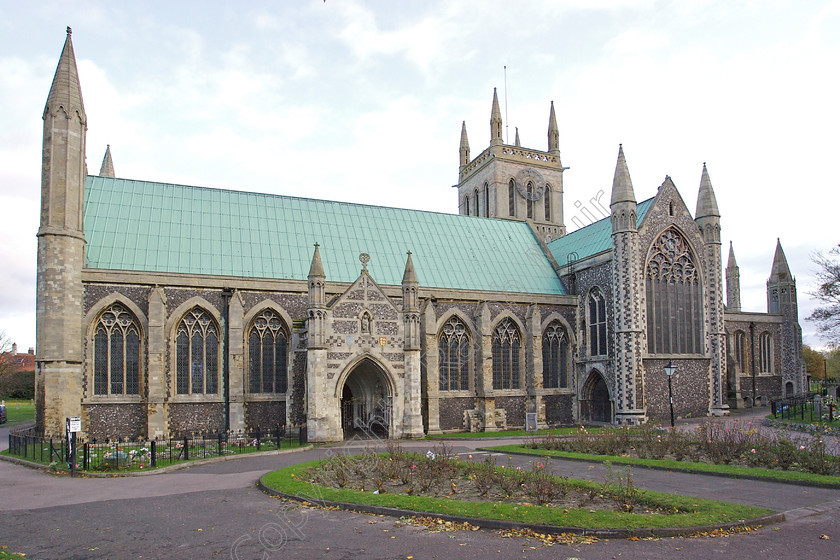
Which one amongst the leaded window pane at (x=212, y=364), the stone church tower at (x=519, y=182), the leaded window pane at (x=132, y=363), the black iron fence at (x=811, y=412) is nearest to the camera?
the leaded window pane at (x=132, y=363)

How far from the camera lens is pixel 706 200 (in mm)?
36312

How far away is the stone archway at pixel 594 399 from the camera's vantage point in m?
35.0

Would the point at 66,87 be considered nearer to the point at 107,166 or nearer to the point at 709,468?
the point at 107,166

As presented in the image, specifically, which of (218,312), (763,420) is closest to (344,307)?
(218,312)

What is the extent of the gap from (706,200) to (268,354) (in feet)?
81.1

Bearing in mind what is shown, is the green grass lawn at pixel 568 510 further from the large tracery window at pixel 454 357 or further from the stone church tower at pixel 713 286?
the stone church tower at pixel 713 286

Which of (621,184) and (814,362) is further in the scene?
(814,362)

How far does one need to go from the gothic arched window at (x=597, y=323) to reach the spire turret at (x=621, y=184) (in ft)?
16.7

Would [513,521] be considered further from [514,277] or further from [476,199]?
[476,199]

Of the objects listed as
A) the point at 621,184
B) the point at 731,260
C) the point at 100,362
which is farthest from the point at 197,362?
the point at 731,260

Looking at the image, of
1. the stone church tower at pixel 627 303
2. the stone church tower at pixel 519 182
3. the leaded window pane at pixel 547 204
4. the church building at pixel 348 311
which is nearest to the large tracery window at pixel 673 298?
the church building at pixel 348 311

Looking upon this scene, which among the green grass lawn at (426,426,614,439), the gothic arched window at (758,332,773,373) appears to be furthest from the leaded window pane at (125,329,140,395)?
the gothic arched window at (758,332,773,373)

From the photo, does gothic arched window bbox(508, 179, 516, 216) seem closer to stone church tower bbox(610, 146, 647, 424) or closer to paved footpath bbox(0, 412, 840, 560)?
stone church tower bbox(610, 146, 647, 424)

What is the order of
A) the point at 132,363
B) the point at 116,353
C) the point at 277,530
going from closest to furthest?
the point at 277,530 → the point at 116,353 → the point at 132,363
